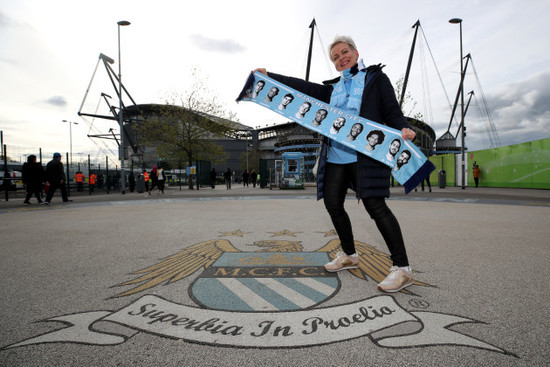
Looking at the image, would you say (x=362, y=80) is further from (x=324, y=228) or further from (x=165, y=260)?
(x=324, y=228)

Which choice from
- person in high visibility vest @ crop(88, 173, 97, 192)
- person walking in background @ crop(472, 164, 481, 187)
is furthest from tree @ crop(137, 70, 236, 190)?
person walking in background @ crop(472, 164, 481, 187)

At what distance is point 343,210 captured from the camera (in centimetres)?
275

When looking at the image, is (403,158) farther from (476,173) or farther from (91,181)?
(476,173)

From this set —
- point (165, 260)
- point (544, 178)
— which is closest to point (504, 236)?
point (165, 260)

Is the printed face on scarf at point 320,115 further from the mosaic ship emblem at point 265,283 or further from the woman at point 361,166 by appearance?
the mosaic ship emblem at point 265,283

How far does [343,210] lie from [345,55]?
4.55 feet

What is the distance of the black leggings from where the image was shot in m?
2.40

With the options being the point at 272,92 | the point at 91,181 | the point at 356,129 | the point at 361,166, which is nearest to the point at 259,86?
the point at 272,92

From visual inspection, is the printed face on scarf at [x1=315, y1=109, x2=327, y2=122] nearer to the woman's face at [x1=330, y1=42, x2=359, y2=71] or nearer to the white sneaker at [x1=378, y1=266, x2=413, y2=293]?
the woman's face at [x1=330, y1=42, x2=359, y2=71]

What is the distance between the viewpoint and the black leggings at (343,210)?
2.40m

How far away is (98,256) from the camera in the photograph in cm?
351

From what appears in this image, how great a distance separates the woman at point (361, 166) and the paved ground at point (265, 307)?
23cm

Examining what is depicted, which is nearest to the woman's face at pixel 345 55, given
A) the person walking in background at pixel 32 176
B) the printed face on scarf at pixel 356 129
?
the printed face on scarf at pixel 356 129

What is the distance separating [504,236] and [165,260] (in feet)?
15.3
